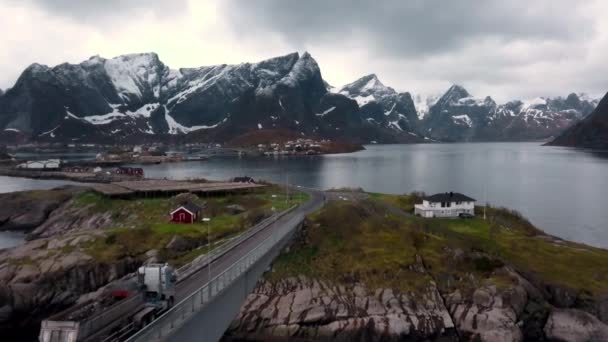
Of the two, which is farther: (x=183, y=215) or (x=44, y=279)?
(x=183, y=215)

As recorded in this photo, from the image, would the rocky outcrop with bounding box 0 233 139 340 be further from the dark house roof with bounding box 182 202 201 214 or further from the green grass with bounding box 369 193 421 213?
the green grass with bounding box 369 193 421 213

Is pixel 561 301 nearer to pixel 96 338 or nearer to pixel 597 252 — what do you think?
pixel 597 252

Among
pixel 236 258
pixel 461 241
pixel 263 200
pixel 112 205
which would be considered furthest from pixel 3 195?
pixel 461 241

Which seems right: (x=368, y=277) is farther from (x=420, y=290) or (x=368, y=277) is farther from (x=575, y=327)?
(x=575, y=327)

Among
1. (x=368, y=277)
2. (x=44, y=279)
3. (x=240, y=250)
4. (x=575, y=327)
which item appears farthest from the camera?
(x=44, y=279)

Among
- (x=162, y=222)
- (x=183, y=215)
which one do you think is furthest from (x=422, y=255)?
(x=162, y=222)

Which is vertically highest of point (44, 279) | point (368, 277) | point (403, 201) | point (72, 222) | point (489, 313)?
point (403, 201)

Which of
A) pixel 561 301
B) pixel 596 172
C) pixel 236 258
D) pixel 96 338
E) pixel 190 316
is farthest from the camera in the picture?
pixel 596 172
